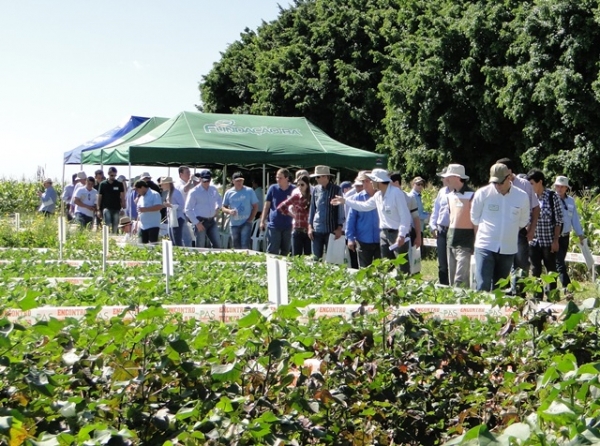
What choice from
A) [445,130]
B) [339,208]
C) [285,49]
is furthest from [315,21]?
[339,208]

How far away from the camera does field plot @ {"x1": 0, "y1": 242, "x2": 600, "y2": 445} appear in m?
2.71

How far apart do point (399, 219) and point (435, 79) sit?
30.9m

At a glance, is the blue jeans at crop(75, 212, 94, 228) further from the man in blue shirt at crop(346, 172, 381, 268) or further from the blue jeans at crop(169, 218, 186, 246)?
the man in blue shirt at crop(346, 172, 381, 268)

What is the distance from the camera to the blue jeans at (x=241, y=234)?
59.6 ft

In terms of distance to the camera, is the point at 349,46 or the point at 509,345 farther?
the point at 349,46

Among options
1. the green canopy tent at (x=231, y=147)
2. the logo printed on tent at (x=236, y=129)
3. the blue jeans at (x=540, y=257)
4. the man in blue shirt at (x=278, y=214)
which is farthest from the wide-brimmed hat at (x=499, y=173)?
the logo printed on tent at (x=236, y=129)

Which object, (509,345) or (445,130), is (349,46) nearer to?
(445,130)

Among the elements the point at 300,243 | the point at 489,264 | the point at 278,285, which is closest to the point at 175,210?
the point at 300,243

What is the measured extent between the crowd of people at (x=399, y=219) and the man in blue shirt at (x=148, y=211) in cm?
2

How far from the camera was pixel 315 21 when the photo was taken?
179 ft

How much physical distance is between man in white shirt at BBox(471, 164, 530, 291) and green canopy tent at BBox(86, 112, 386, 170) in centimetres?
1201

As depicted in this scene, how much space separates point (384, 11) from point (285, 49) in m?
5.78

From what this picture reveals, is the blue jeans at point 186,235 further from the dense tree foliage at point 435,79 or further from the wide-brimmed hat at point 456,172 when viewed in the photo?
the dense tree foliage at point 435,79

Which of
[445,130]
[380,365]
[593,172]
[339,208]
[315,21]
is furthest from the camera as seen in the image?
[315,21]
